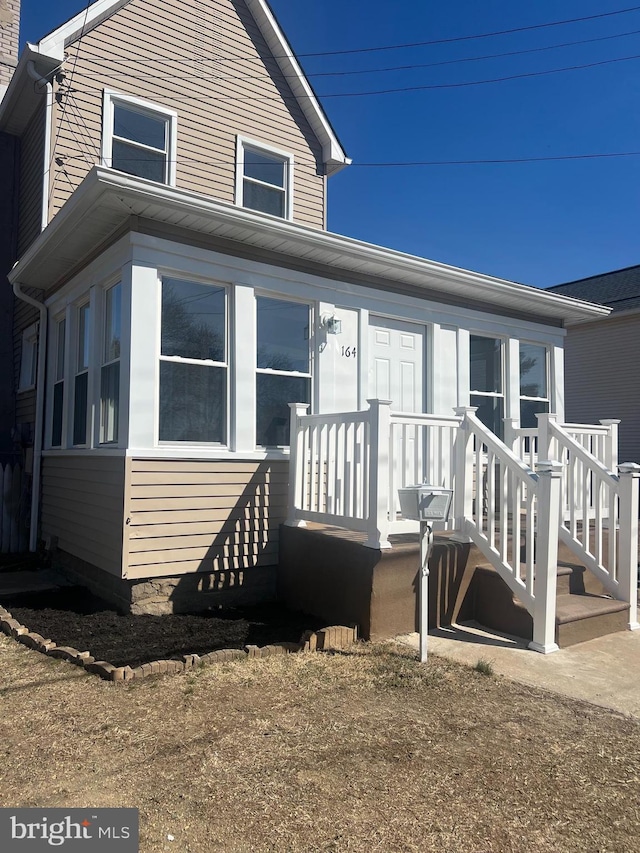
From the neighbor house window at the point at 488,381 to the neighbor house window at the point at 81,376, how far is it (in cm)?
461

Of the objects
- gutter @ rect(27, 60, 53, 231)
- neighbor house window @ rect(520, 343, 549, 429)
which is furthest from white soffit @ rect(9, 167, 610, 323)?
gutter @ rect(27, 60, 53, 231)

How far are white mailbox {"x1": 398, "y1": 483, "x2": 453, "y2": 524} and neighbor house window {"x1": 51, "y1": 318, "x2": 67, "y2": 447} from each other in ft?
16.3

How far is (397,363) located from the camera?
7.48m

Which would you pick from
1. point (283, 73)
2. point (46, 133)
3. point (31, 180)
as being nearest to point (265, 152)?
point (283, 73)

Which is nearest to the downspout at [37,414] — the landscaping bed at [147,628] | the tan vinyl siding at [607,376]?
the landscaping bed at [147,628]

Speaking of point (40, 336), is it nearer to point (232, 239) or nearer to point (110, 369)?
point (110, 369)

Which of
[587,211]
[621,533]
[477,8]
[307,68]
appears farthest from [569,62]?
[621,533]

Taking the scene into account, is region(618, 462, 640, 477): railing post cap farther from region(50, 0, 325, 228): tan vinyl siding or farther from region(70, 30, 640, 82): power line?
region(70, 30, 640, 82): power line

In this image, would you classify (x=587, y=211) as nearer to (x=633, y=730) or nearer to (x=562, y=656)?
(x=562, y=656)

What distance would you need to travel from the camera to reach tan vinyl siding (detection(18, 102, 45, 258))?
8.34 metres

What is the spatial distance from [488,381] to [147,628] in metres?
5.27

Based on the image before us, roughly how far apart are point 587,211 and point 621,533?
459 inches

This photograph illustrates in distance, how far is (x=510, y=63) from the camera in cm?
1062

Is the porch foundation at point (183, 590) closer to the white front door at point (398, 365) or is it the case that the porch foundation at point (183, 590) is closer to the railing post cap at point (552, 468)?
the white front door at point (398, 365)
